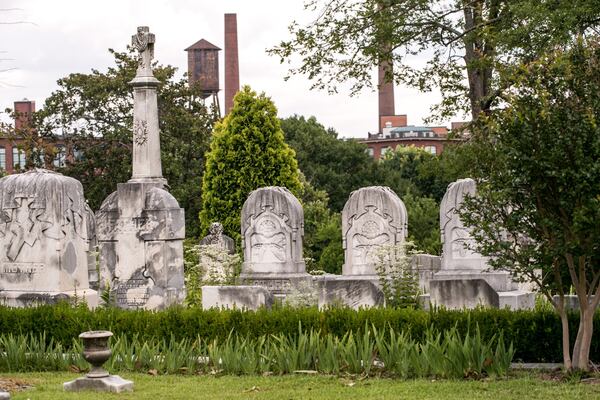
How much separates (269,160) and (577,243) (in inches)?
865

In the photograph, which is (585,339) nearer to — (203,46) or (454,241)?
(454,241)

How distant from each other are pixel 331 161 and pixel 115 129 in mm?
16574

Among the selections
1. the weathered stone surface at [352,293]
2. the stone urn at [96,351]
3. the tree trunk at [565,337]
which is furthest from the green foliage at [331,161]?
the stone urn at [96,351]

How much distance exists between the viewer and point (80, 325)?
14.4 metres

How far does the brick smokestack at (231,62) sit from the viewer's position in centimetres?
6438

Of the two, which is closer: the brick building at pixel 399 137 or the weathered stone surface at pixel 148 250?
the weathered stone surface at pixel 148 250

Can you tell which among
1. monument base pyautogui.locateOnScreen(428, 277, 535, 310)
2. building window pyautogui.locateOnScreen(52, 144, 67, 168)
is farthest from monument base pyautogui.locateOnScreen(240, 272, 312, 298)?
building window pyautogui.locateOnScreen(52, 144, 67, 168)

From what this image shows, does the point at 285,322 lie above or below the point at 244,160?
below

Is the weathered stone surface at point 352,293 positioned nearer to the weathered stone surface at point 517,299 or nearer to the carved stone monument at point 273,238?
→ the weathered stone surface at point 517,299

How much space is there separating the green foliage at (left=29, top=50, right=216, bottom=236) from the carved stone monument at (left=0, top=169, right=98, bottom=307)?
23.6m

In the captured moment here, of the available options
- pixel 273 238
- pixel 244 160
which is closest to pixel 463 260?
pixel 273 238

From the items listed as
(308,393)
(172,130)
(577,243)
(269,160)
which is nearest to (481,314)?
(577,243)

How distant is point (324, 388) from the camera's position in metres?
11.3

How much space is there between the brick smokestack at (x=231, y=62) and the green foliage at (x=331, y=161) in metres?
7.92
